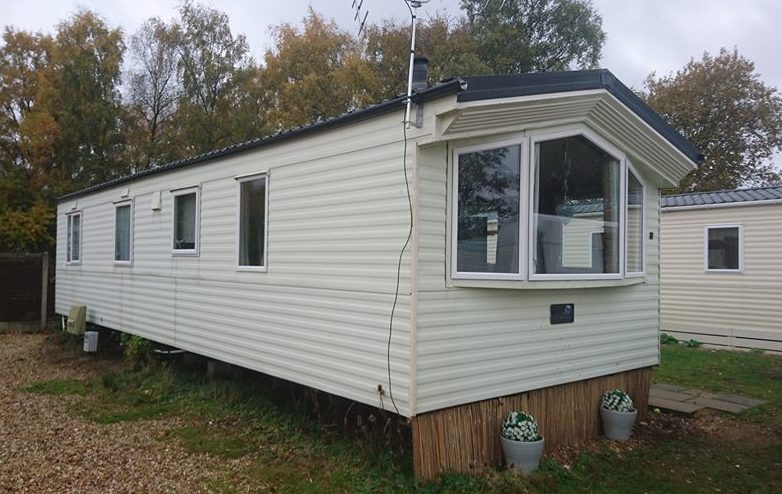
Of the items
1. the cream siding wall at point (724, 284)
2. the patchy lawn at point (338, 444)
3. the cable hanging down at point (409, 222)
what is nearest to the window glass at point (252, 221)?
the patchy lawn at point (338, 444)

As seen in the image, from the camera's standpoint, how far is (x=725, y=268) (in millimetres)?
10711

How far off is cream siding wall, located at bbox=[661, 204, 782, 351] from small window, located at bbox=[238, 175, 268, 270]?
8.76 m

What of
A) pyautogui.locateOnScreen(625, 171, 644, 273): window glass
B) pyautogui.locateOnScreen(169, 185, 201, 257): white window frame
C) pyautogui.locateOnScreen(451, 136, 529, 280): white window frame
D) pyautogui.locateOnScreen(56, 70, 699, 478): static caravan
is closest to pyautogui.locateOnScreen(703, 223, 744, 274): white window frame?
pyautogui.locateOnScreen(56, 70, 699, 478): static caravan

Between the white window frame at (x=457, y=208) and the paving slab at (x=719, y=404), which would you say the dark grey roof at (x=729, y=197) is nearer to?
the paving slab at (x=719, y=404)

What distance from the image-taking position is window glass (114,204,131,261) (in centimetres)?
855

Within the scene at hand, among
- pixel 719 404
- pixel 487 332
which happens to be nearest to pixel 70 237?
pixel 487 332

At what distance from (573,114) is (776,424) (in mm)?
4047

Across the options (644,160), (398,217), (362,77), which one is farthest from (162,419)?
(362,77)

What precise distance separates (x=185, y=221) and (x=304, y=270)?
108 inches

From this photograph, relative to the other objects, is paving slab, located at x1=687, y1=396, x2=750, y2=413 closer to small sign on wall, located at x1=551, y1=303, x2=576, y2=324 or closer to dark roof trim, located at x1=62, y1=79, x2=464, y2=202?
small sign on wall, located at x1=551, y1=303, x2=576, y2=324

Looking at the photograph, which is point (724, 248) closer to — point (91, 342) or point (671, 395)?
point (671, 395)

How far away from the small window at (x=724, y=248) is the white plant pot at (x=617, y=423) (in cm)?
674

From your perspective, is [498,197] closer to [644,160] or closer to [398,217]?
[398,217]

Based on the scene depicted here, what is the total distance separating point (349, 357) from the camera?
454 centimetres
